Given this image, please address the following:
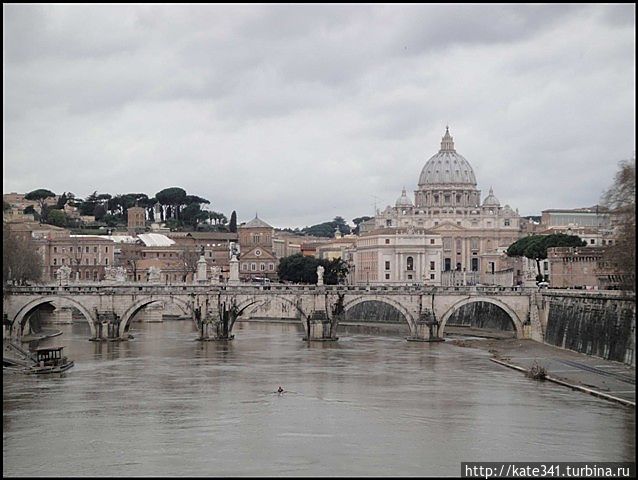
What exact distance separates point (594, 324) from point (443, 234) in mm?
75516

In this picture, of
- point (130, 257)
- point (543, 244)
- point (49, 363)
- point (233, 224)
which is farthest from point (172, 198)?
point (49, 363)

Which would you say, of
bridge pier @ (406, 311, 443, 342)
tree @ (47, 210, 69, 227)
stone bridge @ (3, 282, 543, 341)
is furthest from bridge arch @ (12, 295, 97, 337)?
tree @ (47, 210, 69, 227)

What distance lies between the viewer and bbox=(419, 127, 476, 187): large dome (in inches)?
5002

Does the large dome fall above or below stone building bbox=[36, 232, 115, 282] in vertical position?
above

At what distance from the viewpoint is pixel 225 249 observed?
106562 millimetres

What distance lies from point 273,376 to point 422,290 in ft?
54.3

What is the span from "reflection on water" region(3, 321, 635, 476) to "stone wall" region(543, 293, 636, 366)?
3.50 meters

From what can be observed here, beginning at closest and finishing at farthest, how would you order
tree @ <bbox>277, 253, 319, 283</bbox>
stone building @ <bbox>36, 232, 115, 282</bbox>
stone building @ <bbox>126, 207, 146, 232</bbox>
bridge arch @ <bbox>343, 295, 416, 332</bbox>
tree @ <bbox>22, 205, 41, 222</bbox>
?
bridge arch @ <bbox>343, 295, 416, 332</bbox> → tree @ <bbox>277, 253, 319, 283</bbox> → stone building @ <bbox>36, 232, 115, 282</bbox> → tree @ <bbox>22, 205, 41, 222</bbox> → stone building @ <bbox>126, 207, 146, 232</bbox>

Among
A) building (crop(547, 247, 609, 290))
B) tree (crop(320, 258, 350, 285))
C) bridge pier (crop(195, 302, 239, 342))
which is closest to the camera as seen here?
bridge pier (crop(195, 302, 239, 342))

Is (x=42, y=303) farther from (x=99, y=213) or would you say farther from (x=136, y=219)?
(x=99, y=213)

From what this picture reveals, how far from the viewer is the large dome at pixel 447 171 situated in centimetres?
12706

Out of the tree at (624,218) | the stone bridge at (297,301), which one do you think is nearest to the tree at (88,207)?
the stone bridge at (297,301)

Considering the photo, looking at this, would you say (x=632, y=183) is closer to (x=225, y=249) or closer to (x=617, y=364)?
(x=617, y=364)

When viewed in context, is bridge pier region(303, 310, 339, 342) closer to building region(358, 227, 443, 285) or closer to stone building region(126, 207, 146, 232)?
building region(358, 227, 443, 285)
